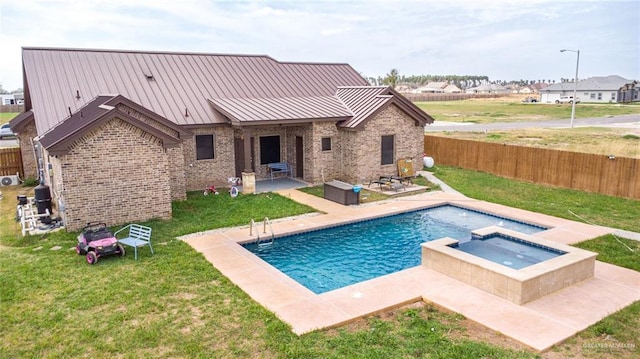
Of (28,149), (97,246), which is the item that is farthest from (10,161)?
(97,246)

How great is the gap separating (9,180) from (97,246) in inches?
528

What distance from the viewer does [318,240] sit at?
47.3ft

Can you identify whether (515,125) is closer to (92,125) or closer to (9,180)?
(92,125)

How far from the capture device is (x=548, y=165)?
21.0 metres

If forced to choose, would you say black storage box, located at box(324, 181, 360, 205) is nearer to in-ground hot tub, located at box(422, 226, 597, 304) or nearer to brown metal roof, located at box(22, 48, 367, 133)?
in-ground hot tub, located at box(422, 226, 597, 304)

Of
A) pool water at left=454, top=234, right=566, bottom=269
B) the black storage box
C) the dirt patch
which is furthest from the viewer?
the black storage box

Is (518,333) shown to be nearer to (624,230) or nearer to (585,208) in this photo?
(624,230)

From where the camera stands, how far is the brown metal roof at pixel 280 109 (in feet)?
64.2

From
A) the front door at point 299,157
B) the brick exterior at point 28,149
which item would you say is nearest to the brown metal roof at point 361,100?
the front door at point 299,157

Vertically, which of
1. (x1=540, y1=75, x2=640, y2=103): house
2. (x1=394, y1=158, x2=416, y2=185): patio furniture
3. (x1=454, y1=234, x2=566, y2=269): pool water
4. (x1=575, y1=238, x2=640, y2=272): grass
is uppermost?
(x1=540, y1=75, x2=640, y2=103): house

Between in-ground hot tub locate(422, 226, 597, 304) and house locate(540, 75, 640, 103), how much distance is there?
332 ft

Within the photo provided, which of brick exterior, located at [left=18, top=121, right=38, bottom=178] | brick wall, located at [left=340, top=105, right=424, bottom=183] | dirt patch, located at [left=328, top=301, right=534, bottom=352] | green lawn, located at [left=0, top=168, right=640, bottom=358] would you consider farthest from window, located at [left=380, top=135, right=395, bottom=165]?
brick exterior, located at [left=18, top=121, right=38, bottom=178]

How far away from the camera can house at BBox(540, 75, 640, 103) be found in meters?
97.3

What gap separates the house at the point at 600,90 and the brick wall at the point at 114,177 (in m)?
104
